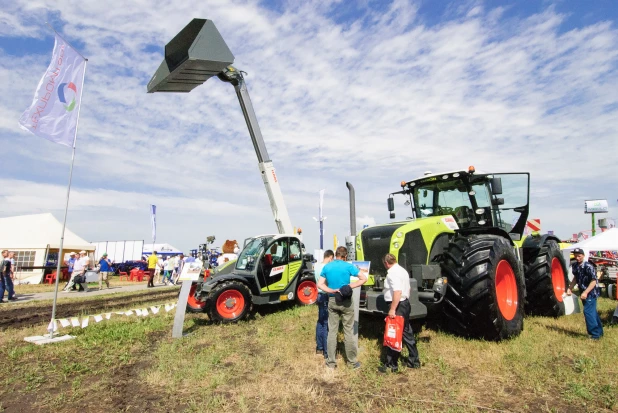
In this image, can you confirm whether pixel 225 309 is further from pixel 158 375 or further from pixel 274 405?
pixel 274 405

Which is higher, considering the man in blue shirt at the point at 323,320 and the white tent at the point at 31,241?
the white tent at the point at 31,241

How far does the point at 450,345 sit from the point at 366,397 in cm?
195

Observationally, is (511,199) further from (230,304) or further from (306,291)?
(230,304)

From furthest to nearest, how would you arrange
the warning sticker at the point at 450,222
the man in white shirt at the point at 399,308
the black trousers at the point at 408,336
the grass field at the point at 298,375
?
the warning sticker at the point at 450,222 < the black trousers at the point at 408,336 < the man in white shirt at the point at 399,308 < the grass field at the point at 298,375

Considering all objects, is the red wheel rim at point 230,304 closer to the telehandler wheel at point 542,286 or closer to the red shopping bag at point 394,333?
the red shopping bag at point 394,333

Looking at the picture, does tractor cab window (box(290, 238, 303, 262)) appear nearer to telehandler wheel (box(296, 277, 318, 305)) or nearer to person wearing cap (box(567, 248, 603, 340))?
telehandler wheel (box(296, 277, 318, 305))

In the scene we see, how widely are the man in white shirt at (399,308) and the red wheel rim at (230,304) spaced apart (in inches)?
162

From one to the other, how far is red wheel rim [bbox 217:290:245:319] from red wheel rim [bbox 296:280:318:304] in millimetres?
1921

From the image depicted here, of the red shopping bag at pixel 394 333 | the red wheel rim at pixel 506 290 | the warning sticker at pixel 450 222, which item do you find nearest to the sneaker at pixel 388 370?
the red shopping bag at pixel 394 333

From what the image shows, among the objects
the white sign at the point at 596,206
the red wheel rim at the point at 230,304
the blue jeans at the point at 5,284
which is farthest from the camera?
the white sign at the point at 596,206

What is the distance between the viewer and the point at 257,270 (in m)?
8.90

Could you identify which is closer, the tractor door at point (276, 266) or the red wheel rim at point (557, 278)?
the red wheel rim at point (557, 278)

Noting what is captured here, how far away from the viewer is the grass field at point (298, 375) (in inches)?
155

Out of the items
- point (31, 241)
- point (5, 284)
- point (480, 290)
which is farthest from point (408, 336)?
point (31, 241)
